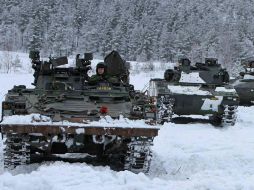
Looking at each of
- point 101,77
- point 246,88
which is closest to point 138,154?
point 101,77

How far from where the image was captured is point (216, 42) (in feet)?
304

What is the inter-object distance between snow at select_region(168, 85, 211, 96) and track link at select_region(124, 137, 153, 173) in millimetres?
6855

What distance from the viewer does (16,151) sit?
8.75 meters

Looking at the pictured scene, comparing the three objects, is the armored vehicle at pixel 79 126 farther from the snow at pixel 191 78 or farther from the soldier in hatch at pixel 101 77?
the snow at pixel 191 78

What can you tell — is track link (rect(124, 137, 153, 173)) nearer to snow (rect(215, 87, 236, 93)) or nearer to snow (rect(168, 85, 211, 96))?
snow (rect(168, 85, 211, 96))

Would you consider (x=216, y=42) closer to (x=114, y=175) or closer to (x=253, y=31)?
(x=253, y=31)

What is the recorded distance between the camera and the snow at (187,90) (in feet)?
51.6

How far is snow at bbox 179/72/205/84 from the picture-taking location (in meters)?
17.0

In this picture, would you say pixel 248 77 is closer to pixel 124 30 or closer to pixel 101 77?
pixel 101 77

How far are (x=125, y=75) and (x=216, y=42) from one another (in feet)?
268

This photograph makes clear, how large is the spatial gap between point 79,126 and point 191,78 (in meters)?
9.09

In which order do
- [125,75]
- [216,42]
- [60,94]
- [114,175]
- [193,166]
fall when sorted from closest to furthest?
[114,175], [193,166], [60,94], [125,75], [216,42]

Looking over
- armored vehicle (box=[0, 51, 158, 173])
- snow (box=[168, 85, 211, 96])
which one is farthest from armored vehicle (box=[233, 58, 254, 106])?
armored vehicle (box=[0, 51, 158, 173])

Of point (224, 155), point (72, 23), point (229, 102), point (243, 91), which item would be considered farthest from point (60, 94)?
point (72, 23)
